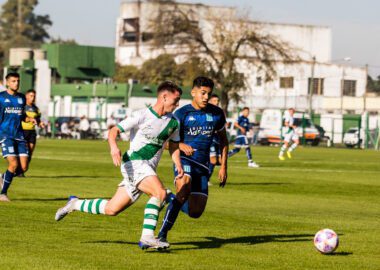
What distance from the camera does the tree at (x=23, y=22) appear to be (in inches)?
7333

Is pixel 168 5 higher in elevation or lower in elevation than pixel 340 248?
higher

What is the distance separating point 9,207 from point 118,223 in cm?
294

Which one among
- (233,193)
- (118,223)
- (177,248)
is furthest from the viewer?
(233,193)

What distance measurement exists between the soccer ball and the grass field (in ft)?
0.37

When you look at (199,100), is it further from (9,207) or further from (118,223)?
(9,207)

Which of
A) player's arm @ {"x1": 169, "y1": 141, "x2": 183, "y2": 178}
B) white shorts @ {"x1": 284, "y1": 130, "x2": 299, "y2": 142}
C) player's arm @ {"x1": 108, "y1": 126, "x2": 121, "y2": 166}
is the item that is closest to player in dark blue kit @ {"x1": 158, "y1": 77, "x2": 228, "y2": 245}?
player's arm @ {"x1": 169, "y1": 141, "x2": 183, "y2": 178}

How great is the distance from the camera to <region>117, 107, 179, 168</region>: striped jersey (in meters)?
11.8

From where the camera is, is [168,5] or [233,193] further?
[168,5]

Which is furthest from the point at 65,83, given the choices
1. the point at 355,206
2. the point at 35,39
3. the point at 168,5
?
the point at 355,206

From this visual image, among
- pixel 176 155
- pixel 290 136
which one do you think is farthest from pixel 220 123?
pixel 290 136

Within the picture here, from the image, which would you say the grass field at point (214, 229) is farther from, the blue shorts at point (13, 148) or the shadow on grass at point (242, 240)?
the blue shorts at point (13, 148)

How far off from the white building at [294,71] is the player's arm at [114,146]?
67.4 meters

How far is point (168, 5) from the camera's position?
263ft

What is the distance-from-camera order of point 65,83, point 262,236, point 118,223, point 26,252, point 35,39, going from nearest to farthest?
point 26,252 < point 262,236 < point 118,223 < point 65,83 < point 35,39
